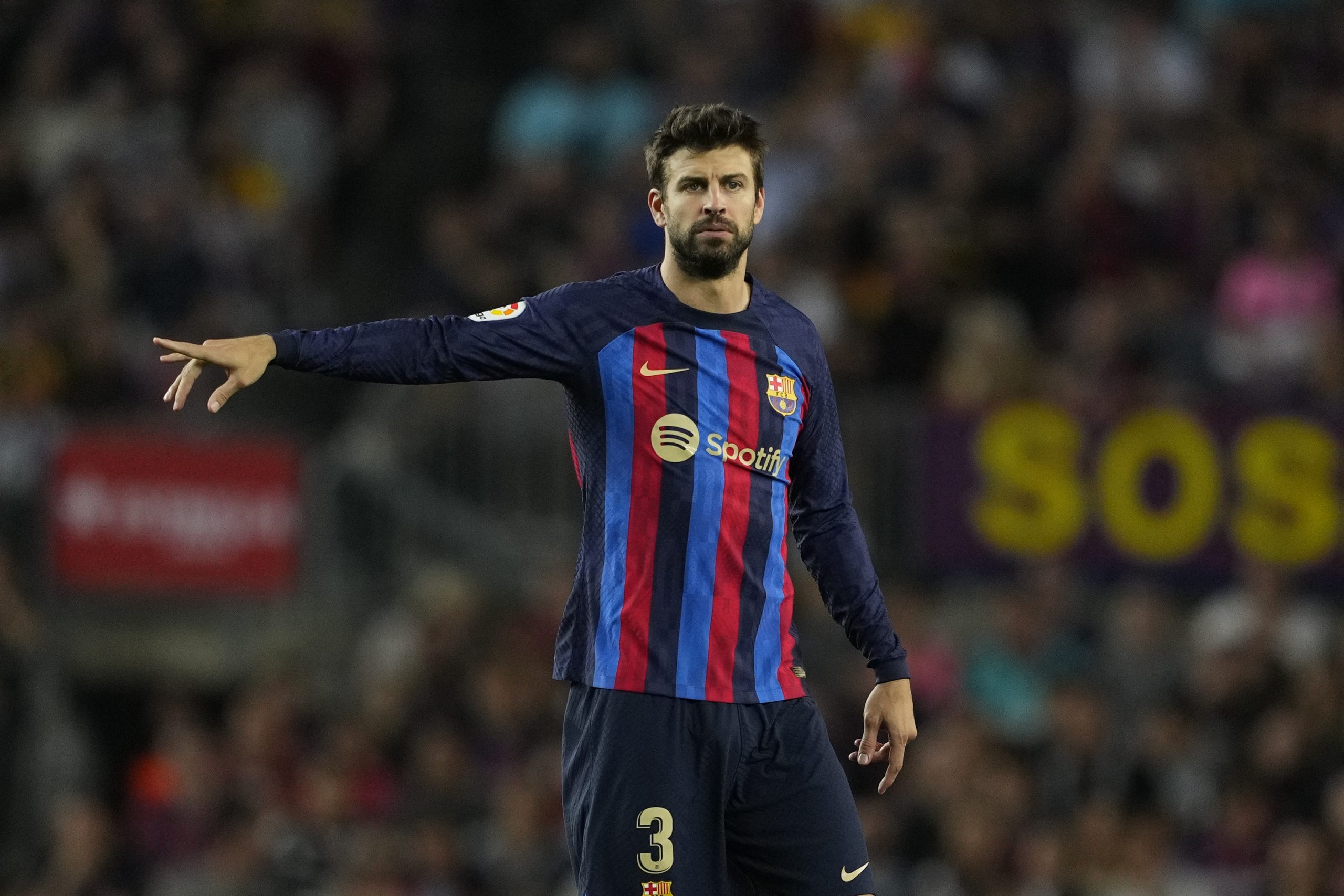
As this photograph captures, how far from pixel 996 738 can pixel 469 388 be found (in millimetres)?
3823

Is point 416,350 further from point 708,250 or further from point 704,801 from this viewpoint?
point 704,801

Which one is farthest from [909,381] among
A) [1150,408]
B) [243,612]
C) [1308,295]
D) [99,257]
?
[99,257]

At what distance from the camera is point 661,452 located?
5.36 meters

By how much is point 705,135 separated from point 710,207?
0.18 meters

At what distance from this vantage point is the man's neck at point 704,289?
546 cm

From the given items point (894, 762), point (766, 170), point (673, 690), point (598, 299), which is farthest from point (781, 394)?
point (766, 170)

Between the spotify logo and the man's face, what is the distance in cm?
37

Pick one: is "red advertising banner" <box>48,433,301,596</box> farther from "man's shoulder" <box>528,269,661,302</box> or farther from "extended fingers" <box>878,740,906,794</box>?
"extended fingers" <box>878,740,906,794</box>

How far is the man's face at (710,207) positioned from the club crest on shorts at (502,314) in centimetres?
41

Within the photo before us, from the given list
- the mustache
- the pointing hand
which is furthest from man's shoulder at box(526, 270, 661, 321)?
the pointing hand

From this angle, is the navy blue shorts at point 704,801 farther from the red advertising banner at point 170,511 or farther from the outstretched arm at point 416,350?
the red advertising banner at point 170,511

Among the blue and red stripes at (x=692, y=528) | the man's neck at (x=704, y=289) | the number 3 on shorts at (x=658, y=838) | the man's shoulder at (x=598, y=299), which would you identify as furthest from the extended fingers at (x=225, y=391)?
the number 3 on shorts at (x=658, y=838)

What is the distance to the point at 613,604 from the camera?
535 cm

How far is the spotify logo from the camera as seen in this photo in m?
5.36
